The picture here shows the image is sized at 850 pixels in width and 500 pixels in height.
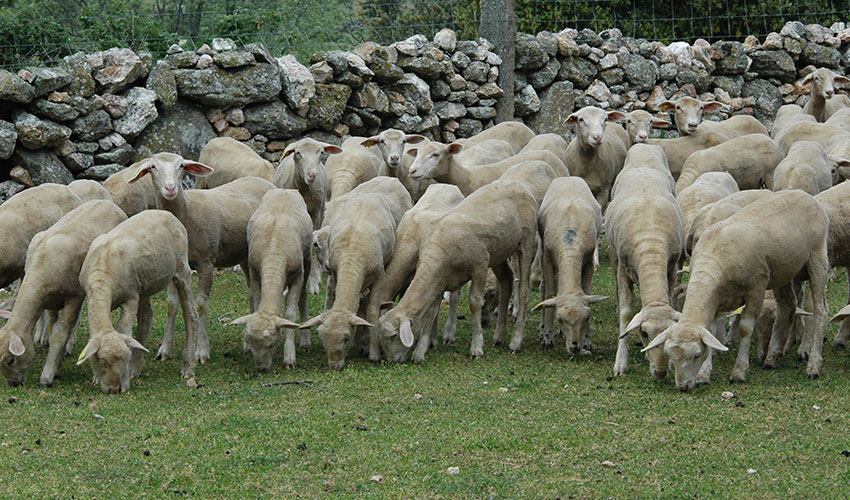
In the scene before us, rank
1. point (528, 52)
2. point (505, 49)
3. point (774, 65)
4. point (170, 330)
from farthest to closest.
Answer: point (774, 65) < point (528, 52) < point (505, 49) < point (170, 330)

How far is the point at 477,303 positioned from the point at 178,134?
7.19 m

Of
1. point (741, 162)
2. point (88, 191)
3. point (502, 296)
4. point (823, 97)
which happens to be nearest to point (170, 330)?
point (88, 191)

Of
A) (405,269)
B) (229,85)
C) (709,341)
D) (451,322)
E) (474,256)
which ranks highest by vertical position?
(229,85)

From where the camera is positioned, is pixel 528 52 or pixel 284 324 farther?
pixel 528 52

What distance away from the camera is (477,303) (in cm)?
1135

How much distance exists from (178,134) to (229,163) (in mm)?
1867

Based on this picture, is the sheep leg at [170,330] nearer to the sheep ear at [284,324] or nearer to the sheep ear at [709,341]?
the sheep ear at [284,324]

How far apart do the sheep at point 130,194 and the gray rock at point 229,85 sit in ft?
11.6

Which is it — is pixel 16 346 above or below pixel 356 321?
above

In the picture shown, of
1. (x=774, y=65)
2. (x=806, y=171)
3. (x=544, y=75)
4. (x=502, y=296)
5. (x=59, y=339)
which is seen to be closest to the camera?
(x=59, y=339)

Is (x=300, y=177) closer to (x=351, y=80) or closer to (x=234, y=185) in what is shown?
(x=234, y=185)

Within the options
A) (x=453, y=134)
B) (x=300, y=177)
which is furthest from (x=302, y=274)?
(x=453, y=134)

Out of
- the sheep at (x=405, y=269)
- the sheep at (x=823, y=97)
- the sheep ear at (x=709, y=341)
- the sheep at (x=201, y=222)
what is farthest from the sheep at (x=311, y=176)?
the sheep at (x=823, y=97)

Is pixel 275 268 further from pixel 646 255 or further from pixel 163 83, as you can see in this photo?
pixel 163 83
